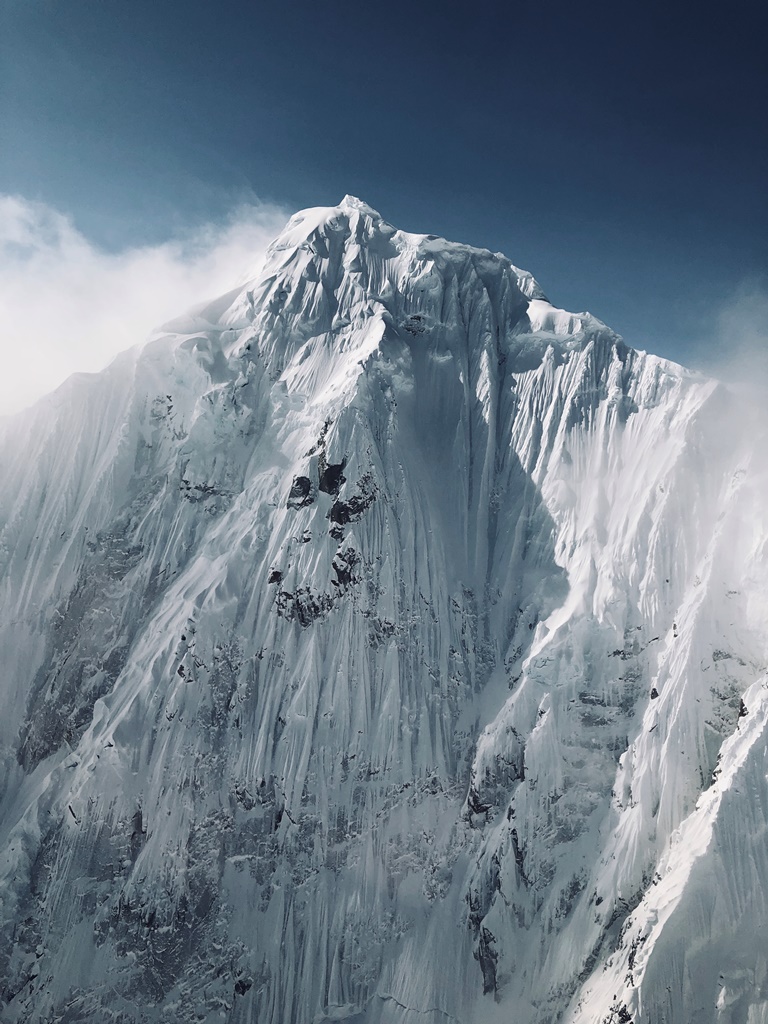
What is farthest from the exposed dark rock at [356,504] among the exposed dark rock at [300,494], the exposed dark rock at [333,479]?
the exposed dark rock at [300,494]

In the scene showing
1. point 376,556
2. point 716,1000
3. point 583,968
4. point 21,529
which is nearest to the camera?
point 716,1000

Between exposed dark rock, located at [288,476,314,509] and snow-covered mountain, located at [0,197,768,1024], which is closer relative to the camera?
snow-covered mountain, located at [0,197,768,1024]

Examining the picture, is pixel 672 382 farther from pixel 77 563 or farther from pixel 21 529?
pixel 21 529

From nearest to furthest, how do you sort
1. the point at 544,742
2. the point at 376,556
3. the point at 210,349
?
the point at 544,742 → the point at 376,556 → the point at 210,349

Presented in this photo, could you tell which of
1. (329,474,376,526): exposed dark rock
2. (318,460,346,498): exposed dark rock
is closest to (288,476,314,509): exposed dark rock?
(318,460,346,498): exposed dark rock

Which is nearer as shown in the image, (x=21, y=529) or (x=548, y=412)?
(x=21, y=529)

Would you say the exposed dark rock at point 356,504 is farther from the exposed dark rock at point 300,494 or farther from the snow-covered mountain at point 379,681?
the exposed dark rock at point 300,494

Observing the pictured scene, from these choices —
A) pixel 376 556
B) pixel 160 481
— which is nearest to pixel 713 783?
pixel 376 556

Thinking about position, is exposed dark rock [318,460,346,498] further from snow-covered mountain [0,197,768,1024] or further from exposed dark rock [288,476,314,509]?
exposed dark rock [288,476,314,509]

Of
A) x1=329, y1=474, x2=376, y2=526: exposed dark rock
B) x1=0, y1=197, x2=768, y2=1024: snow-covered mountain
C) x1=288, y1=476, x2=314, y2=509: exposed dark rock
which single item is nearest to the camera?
x1=0, y1=197, x2=768, y2=1024: snow-covered mountain
